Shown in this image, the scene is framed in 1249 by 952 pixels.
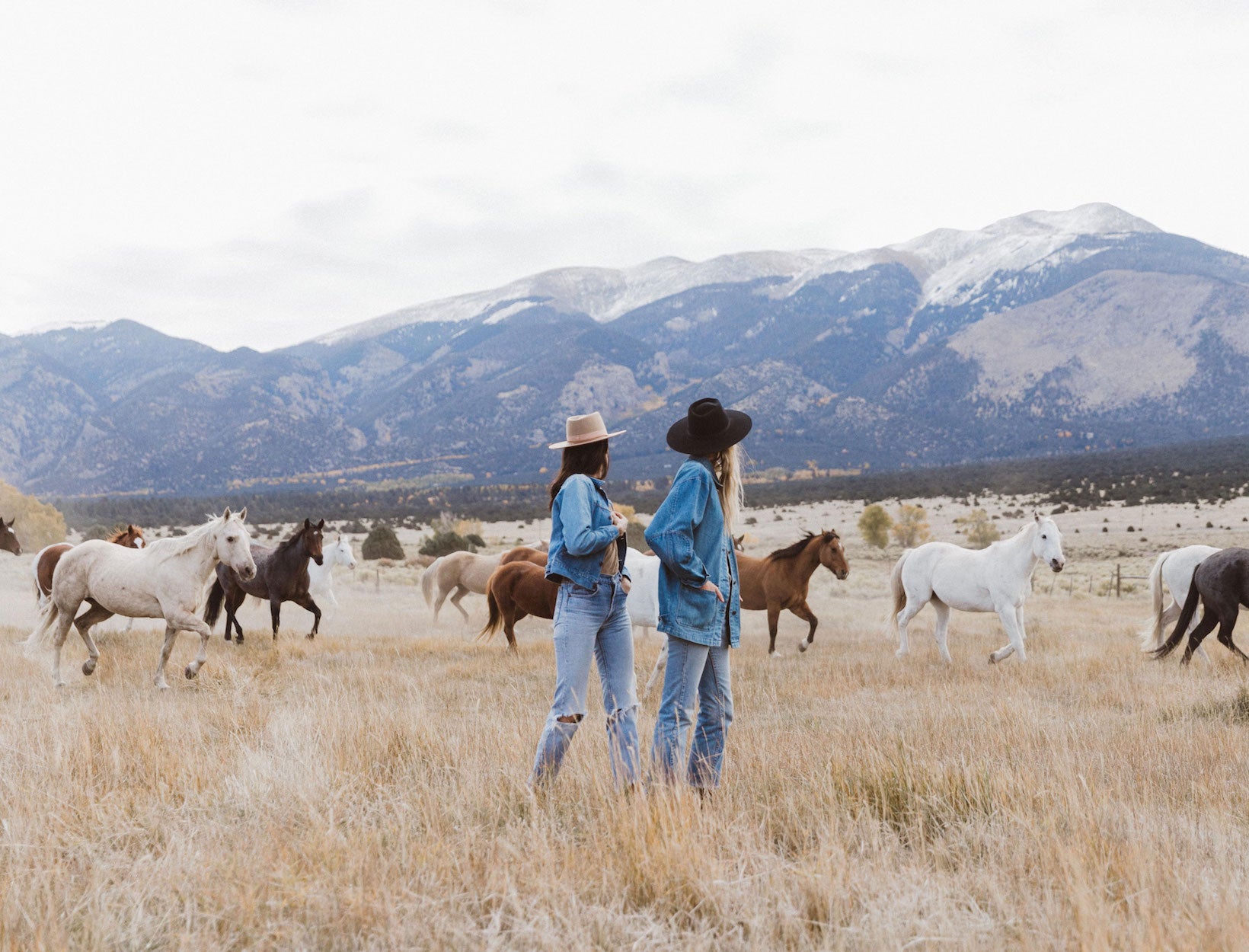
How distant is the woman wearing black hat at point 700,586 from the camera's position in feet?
13.6

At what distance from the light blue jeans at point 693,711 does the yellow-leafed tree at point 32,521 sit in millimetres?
43225

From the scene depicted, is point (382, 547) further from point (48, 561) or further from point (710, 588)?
point (710, 588)

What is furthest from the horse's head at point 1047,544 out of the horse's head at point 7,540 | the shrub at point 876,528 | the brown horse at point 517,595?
the shrub at point 876,528

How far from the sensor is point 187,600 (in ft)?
28.6

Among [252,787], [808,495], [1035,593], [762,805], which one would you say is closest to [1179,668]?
[762,805]

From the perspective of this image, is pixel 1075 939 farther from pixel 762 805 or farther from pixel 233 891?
pixel 233 891

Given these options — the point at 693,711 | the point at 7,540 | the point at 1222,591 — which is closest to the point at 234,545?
the point at 693,711

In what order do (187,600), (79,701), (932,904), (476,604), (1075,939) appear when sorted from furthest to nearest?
(476,604)
(187,600)
(79,701)
(932,904)
(1075,939)

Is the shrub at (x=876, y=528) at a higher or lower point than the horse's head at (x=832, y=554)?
lower

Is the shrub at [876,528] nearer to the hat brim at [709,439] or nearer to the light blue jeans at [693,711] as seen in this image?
the light blue jeans at [693,711]

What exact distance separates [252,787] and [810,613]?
9307 mm

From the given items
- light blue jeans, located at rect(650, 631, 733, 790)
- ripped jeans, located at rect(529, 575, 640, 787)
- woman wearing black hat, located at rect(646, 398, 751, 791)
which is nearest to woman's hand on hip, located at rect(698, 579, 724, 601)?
woman wearing black hat, located at rect(646, 398, 751, 791)

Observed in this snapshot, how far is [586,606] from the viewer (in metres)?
4.35

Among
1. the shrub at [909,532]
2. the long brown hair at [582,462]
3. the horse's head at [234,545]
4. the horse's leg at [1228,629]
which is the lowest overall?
the shrub at [909,532]
